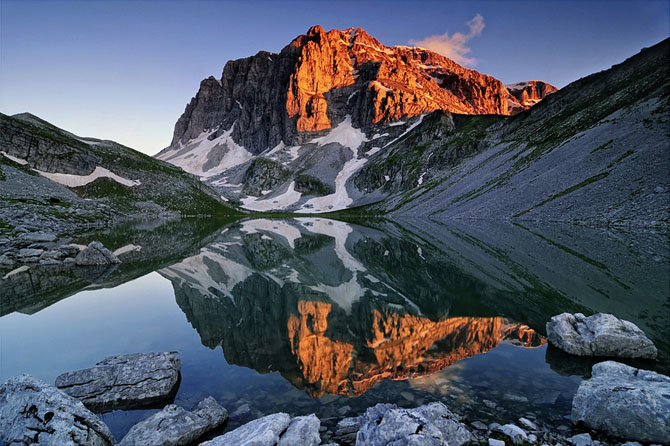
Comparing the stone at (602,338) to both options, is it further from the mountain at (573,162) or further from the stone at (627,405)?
the mountain at (573,162)

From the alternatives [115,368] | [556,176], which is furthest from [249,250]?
[556,176]

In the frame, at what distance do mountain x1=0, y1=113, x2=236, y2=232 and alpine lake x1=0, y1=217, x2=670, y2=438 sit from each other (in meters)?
38.5

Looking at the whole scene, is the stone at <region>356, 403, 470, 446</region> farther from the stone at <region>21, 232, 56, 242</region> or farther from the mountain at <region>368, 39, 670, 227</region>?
the mountain at <region>368, 39, 670, 227</region>

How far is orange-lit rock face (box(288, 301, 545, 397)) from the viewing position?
36.2 feet

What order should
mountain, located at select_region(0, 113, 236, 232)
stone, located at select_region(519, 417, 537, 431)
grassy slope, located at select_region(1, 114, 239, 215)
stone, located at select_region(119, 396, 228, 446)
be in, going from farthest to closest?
1. grassy slope, located at select_region(1, 114, 239, 215)
2. mountain, located at select_region(0, 113, 236, 232)
3. stone, located at select_region(519, 417, 537, 431)
4. stone, located at select_region(119, 396, 228, 446)

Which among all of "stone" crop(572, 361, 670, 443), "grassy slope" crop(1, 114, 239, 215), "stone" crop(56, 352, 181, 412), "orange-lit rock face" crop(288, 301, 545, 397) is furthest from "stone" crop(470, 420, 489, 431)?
"grassy slope" crop(1, 114, 239, 215)

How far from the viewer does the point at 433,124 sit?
183250 millimetres

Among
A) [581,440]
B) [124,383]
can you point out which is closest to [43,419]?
[124,383]

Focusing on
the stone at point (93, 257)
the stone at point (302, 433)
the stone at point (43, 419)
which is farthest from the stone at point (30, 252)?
the stone at point (302, 433)

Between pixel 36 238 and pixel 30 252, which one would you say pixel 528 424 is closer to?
pixel 30 252

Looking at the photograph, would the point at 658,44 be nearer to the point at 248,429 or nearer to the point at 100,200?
the point at 248,429

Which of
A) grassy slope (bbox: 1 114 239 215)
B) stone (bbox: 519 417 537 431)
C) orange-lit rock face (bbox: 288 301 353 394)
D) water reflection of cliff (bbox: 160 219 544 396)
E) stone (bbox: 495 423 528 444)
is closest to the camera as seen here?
stone (bbox: 495 423 528 444)

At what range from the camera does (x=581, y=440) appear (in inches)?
293

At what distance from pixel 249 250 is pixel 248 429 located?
3326 centimetres
